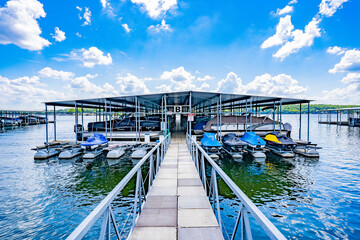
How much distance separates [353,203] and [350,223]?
176 centimetres

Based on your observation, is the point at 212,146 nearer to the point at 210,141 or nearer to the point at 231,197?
the point at 210,141

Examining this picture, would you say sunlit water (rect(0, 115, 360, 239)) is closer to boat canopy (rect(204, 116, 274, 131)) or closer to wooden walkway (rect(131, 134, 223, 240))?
wooden walkway (rect(131, 134, 223, 240))

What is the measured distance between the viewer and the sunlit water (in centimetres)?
531

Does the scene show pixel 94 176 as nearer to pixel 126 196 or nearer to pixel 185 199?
pixel 126 196

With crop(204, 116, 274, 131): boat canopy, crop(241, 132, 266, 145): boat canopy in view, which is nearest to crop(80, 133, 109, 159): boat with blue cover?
crop(204, 116, 274, 131): boat canopy

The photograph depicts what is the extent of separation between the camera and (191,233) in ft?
9.13

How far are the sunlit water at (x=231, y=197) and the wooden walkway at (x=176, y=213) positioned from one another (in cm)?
207

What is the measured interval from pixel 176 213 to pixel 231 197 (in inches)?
180

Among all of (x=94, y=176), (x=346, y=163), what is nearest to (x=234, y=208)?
(x=94, y=176)

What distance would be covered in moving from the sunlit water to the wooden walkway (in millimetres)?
2073

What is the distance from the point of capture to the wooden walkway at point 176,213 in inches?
109

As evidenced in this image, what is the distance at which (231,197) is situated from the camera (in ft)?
23.3

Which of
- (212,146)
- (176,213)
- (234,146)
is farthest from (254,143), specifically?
(176,213)

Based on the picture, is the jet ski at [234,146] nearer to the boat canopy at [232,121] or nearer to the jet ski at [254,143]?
the jet ski at [254,143]
